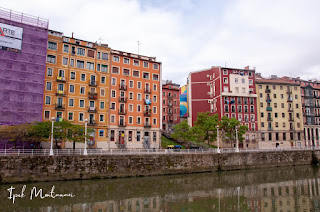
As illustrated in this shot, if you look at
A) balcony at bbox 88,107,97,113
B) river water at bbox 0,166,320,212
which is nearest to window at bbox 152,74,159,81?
balcony at bbox 88,107,97,113

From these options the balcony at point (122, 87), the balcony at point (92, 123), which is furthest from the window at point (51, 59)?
the balcony at point (122, 87)

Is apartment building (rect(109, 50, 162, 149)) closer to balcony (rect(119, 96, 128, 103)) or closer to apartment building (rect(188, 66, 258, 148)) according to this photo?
balcony (rect(119, 96, 128, 103))

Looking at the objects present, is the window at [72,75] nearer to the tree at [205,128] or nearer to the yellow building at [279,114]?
the tree at [205,128]

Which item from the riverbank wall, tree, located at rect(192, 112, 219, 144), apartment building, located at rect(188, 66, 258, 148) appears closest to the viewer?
the riverbank wall

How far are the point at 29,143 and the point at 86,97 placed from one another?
13.8 m

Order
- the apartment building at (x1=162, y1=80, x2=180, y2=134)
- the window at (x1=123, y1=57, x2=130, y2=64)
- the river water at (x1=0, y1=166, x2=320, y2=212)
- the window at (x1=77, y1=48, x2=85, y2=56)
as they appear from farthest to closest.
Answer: the apartment building at (x1=162, y1=80, x2=180, y2=134) → the window at (x1=123, y1=57, x2=130, y2=64) → the window at (x1=77, y1=48, x2=85, y2=56) → the river water at (x1=0, y1=166, x2=320, y2=212)

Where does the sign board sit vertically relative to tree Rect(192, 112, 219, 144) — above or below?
above

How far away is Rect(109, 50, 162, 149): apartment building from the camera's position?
54406 mm

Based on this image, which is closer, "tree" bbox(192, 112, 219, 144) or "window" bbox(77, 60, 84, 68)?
"window" bbox(77, 60, 84, 68)

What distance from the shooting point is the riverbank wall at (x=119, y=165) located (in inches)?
1267

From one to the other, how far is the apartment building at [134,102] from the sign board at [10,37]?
18355 millimetres

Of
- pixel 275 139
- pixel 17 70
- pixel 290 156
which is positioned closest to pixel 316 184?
pixel 290 156

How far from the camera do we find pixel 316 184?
3475 cm

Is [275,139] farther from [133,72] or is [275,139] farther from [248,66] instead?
[133,72]
